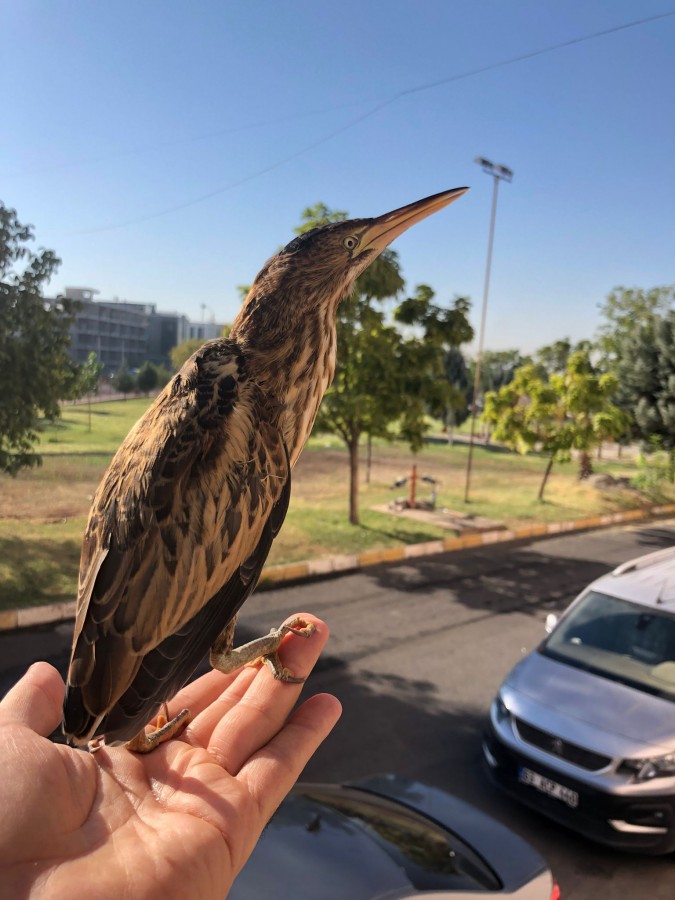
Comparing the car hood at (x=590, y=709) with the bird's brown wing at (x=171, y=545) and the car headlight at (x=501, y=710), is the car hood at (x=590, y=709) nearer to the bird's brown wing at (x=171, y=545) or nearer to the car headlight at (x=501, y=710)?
the car headlight at (x=501, y=710)

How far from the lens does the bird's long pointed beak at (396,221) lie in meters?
2.30

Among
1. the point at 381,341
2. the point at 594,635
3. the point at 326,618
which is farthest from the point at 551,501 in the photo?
the point at 594,635

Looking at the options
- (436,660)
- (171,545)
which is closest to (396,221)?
(171,545)

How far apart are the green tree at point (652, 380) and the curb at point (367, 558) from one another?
10.2ft

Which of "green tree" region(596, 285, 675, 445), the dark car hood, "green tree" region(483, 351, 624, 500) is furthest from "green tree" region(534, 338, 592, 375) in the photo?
the dark car hood

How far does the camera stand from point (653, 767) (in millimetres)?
4770

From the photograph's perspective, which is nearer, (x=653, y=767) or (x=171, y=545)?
(x=171, y=545)

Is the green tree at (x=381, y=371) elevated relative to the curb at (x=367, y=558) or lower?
elevated

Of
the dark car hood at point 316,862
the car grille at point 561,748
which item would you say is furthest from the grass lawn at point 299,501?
the dark car hood at point 316,862

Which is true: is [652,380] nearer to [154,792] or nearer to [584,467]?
[584,467]

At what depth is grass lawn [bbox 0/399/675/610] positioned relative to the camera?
9.56m

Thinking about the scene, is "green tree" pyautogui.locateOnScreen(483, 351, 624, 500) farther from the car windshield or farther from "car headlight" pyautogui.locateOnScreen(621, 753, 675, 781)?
"car headlight" pyautogui.locateOnScreen(621, 753, 675, 781)

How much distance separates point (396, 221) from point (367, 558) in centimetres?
1028

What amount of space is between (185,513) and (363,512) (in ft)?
44.7
